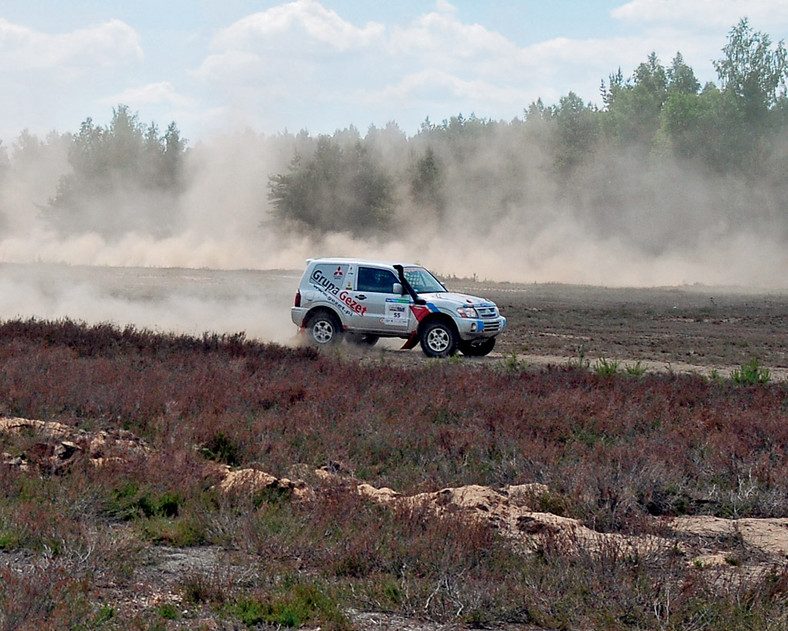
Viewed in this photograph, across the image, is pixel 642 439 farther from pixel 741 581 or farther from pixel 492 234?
pixel 492 234

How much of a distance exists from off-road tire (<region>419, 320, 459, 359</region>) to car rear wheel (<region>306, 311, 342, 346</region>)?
76.1 inches

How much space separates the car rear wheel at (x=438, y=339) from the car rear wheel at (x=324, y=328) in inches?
76.3

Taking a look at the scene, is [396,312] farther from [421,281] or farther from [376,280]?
[421,281]

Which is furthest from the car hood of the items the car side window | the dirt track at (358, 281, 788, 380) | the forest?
the forest

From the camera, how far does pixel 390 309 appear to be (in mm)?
21938

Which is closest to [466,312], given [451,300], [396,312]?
[451,300]

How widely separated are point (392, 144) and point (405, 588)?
78763 mm

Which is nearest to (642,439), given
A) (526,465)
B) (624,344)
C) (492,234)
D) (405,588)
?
(526,465)

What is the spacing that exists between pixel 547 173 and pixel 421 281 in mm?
59236

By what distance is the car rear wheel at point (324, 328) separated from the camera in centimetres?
2241

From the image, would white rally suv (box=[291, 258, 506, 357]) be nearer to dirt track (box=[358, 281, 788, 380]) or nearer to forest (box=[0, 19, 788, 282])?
dirt track (box=[358, 281, 788, 380])

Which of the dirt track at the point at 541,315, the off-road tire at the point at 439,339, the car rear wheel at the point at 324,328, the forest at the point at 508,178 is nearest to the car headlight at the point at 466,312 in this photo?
the off-road tire at the point at 439,339

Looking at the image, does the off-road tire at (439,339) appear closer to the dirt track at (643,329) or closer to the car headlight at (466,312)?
the car headlight at (466,312)

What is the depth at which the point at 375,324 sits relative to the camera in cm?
2209
